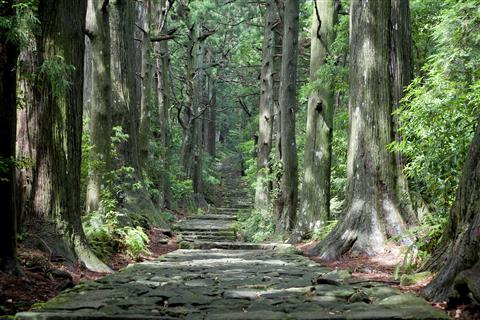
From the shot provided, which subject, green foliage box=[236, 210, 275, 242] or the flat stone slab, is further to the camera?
green foliage box=[236, 210, 275, 242]

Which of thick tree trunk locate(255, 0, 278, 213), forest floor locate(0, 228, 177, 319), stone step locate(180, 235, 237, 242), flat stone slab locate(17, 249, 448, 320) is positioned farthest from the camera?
thick tree trunk locate(255, 0, 278, 213)

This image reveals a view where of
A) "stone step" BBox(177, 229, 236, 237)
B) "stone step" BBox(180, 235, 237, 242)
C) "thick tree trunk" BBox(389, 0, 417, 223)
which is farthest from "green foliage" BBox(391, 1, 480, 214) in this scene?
"stone step" BBox(177, 229, 236, 237)

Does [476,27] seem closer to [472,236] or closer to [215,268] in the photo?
[472,236]

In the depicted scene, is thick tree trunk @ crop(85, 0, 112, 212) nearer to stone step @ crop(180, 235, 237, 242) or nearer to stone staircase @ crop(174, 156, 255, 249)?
stone staircase @ crop(174, 156, 255, 249)

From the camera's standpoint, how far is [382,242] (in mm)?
8016

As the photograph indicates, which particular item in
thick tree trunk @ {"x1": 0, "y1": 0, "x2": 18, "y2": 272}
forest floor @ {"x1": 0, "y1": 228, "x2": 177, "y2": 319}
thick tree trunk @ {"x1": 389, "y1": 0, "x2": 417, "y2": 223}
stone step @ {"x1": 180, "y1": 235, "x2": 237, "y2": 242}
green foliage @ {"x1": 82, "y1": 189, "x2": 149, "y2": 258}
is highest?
thick tree trunk @ {"x1": 389, "y1": 0, "x2": 417, "y2": 223}

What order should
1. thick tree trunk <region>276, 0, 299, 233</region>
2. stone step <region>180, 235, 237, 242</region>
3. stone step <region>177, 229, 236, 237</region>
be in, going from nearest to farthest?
thick tree trunk <region>276, 0, 299, 233</region>
stone step <region>180, 235, 237, 242</region>
stone step <region>177, 229, 236, 237</region>

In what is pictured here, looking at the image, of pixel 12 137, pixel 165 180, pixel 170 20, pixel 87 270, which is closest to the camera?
pixel 12 137

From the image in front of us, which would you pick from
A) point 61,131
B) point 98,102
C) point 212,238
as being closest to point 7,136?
point 61,131

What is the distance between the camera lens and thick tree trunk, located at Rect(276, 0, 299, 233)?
1455cm

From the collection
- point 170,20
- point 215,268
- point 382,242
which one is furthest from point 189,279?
point 170,20

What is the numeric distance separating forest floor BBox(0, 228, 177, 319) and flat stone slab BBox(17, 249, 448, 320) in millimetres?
263

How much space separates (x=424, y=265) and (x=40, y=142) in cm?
506

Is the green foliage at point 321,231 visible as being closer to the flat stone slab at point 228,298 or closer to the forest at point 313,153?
the forest at point 313,153
